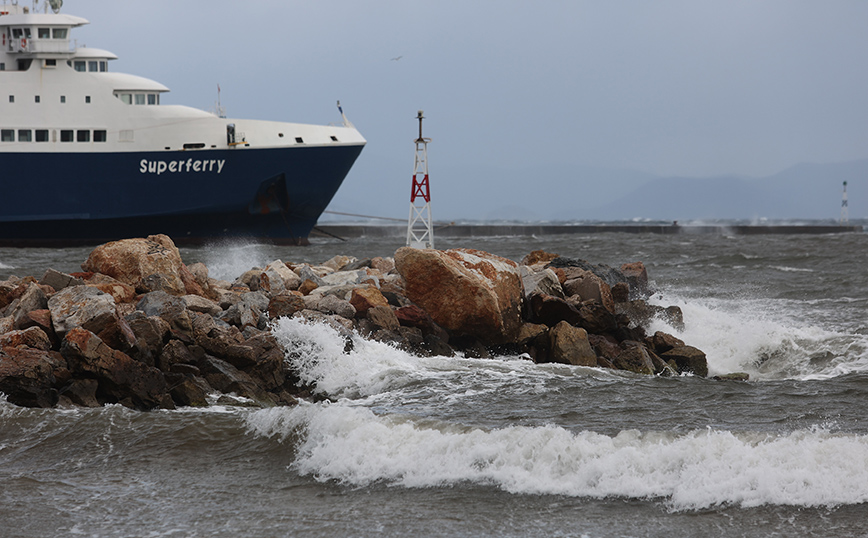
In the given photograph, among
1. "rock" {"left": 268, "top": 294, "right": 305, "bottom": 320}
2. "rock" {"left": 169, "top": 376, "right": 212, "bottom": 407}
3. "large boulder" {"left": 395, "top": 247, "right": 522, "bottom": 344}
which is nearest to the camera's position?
"rock" {"left": 169, "top": 376, "right": 212, "bottom": 407}

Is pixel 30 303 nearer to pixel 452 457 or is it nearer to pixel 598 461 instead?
pixel 452 457

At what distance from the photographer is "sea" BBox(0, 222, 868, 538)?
5.40 m

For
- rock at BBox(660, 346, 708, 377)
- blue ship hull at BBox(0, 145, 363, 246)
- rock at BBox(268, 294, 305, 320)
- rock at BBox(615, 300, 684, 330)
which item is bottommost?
rock at BBox(660, 346, 708, 377)

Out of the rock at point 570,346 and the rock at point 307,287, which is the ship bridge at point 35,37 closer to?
the rock at point 307,287

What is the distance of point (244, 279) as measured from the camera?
13.4m

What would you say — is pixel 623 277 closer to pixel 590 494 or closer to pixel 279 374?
pixel 279 374

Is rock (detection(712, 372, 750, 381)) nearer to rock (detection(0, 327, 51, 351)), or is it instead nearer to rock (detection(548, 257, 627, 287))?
rock (detection(548, 257, 627, 287))

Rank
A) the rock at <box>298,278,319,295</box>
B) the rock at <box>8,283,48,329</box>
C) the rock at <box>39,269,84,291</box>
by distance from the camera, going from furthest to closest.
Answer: the rock at <box>298,278,319,295</box>, the rock at <box>39,269,84,291</box>, the rock at <box>8,283,48,329</box>

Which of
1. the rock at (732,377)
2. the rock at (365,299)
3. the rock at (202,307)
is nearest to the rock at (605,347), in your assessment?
the rock at (732,377)

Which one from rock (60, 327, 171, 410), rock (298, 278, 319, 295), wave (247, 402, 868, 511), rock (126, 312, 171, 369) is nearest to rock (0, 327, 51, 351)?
rock (60, 327, 171, 410)

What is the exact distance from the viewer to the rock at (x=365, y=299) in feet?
35.8

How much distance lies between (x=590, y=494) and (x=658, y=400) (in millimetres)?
2941

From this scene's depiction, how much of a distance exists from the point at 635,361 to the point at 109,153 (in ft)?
87.9

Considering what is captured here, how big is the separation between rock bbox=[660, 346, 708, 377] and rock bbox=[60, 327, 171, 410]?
22.2ft
